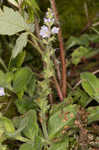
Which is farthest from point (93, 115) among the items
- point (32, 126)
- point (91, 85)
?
point (32, 126)

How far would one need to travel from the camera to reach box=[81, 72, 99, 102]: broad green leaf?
2.88ft

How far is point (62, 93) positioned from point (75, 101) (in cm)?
6

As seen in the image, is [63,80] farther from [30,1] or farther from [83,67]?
[30,1]

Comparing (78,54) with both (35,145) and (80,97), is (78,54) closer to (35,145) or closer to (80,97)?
(80,97)

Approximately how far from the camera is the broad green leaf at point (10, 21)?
0.79 meters

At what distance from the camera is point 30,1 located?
2.38 feet

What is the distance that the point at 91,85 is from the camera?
35.2 inches

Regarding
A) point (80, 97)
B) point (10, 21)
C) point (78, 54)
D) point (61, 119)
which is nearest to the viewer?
point (10, 21)

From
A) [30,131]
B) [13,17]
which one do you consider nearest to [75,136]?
[30,131]

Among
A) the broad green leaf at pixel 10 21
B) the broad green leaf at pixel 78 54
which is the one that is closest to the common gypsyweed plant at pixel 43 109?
the broad green leaf at pixel 10 21

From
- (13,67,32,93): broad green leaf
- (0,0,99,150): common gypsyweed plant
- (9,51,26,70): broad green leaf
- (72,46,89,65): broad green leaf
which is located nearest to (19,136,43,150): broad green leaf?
(0,0,99,150): common gypsyweed plant

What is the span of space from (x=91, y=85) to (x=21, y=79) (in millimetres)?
246

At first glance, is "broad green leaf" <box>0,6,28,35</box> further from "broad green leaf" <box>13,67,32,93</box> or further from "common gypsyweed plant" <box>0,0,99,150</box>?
"broad green leaf" <box>13,67,32,93</box>

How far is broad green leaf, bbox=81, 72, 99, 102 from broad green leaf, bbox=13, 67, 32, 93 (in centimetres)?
20
